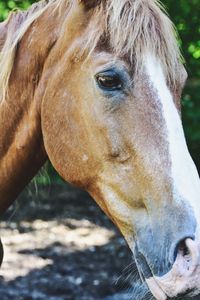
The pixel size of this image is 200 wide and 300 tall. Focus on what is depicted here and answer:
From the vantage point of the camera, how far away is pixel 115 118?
2.19m

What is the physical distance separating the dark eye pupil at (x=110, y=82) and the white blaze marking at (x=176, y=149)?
0.11 metres

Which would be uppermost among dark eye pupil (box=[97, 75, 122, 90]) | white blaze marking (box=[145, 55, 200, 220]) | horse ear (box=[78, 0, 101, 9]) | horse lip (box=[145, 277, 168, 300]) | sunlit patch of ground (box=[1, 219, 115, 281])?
horse ear (box=[78, 0, 101, 9])

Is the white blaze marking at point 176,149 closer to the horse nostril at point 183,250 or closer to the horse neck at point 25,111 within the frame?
the horse nostril at point 183,250

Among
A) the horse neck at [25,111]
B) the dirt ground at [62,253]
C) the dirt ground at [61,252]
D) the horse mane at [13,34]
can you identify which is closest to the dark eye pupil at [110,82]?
the horse neck at [25,111]

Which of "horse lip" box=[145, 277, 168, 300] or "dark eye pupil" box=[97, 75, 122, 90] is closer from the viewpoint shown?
"horse lip" box=[145, 277, 168, 300]

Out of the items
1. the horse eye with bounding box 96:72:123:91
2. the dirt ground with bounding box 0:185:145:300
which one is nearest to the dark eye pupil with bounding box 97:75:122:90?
the horse eye with bounding box 96:72:123:91

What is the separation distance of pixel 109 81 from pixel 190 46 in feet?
10.2

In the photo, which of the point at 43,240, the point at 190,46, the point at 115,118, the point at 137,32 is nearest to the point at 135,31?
the point at 137,32

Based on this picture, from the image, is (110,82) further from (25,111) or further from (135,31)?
(25,111)

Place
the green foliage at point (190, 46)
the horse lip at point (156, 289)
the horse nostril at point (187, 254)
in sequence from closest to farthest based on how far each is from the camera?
the horse nostril at point (187, 254), the horse lip at point (156, 289), the green foliage at point (190, 46)

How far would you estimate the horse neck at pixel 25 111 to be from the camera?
2.48m

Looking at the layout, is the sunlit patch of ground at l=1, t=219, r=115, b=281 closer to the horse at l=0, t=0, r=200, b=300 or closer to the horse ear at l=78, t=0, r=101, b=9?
the horse at l=0, t=0, r=200, b=300

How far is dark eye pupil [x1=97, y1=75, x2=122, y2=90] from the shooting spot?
219cm

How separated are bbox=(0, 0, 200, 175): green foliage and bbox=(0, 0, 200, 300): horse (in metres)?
2.45
